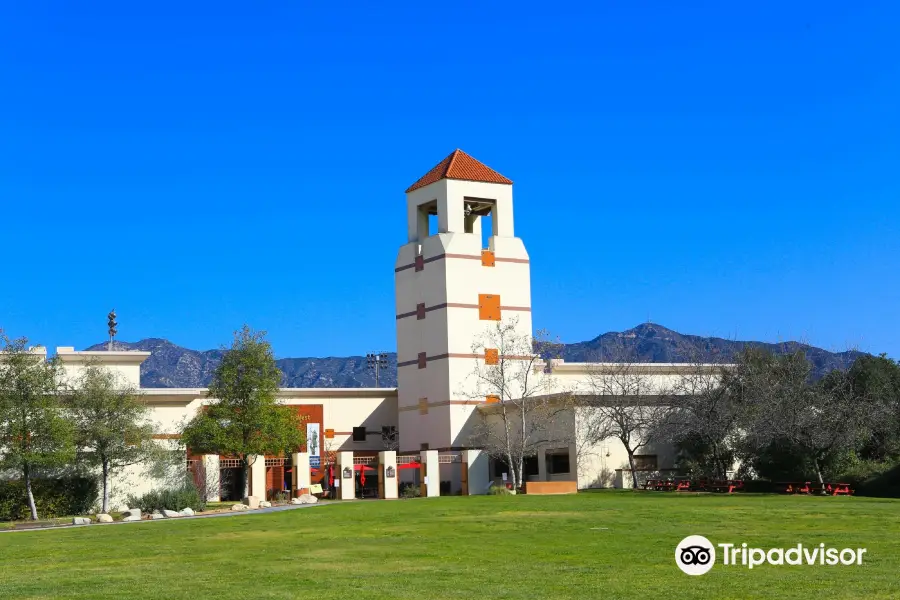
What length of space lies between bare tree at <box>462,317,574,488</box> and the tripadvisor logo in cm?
3895

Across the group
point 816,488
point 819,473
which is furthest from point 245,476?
point 819,473

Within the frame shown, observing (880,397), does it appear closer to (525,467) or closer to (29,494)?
(525,467)

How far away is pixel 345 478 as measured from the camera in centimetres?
6406

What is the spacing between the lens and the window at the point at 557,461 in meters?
67.8

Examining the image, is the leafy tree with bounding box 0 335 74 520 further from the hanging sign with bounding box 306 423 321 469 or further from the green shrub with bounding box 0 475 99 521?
the hanging sign with bounding box 306 423 321 469

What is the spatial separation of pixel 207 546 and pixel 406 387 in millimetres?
47653

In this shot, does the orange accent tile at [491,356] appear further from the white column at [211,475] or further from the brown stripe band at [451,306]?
the white column at [211,475]

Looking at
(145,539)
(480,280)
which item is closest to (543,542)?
(145,539)

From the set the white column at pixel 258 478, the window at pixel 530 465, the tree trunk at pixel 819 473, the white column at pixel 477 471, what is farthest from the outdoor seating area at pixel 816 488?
the white column at pixel 258 478

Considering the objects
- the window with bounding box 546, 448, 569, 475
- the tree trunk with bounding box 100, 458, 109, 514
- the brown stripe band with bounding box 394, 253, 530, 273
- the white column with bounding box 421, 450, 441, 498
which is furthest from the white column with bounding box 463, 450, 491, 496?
the tree trunk with bounding box 100, 458, 109, 514

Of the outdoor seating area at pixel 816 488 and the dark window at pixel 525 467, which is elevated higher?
the dark window at pixel 525 467

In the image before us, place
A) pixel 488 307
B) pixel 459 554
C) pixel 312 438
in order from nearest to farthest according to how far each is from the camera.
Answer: pixel 459 554 < pixel 488 307 < pixel 312 438

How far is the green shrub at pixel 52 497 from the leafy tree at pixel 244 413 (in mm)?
7751

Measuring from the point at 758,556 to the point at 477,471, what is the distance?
1729 inches
